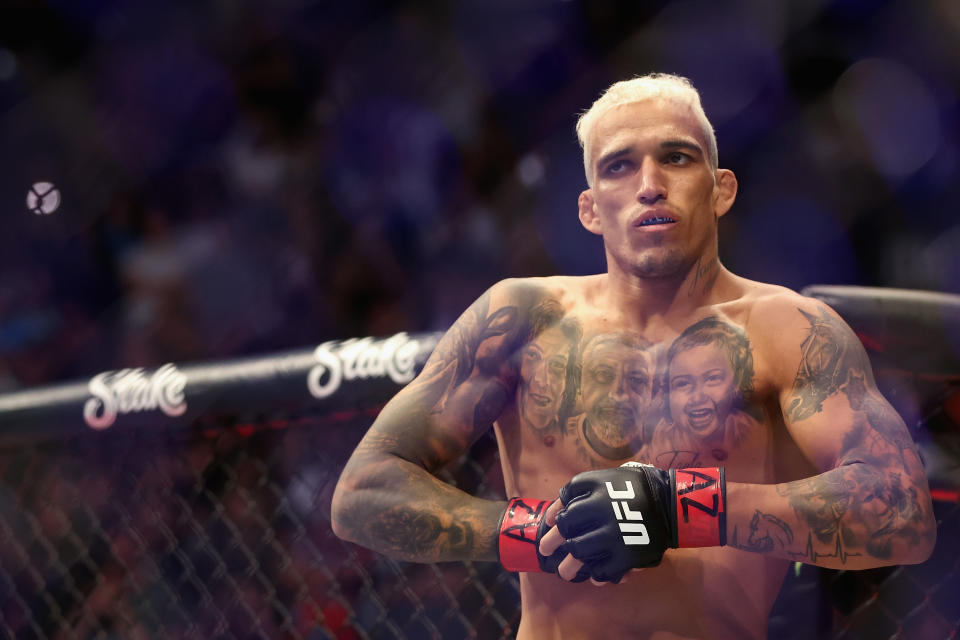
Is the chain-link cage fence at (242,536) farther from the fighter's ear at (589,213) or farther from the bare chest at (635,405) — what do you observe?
the fighter's ear at (589,213)

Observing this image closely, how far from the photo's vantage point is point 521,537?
1.09 metres

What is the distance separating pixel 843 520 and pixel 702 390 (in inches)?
10.3

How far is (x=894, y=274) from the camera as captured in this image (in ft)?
6.87

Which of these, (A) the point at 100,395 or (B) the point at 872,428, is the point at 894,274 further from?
(A) the point at 100,395

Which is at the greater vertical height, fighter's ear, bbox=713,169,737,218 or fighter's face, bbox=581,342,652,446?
fighter's ear, bbox=713,169,737,218

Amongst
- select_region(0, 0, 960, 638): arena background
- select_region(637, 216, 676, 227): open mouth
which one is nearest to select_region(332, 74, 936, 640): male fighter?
select_region(637, 216, 676, 227): open mouth

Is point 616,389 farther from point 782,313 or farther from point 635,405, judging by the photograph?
point 782,313

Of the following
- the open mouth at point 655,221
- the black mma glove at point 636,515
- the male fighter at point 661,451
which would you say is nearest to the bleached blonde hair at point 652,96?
the male fighter at point 661,451

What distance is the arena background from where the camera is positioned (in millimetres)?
1781

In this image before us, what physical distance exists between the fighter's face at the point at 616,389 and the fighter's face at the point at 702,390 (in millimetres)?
42

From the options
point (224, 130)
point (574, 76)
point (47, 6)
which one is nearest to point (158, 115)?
point (224, 130)

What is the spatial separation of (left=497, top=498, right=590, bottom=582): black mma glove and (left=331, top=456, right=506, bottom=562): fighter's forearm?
0.07 ft

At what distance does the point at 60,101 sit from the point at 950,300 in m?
3.14

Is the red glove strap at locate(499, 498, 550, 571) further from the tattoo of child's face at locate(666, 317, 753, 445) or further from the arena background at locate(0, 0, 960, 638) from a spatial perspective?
the arena background at locate(0, 0, 960, 638)
